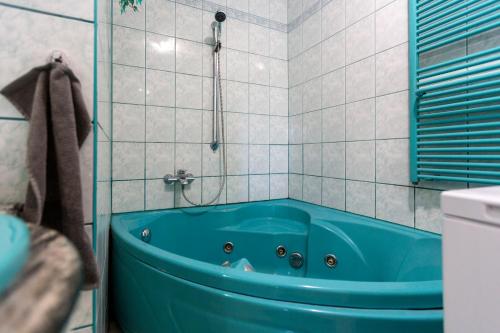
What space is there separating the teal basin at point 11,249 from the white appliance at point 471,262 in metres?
0.63

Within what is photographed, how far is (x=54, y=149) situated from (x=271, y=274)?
2.94ft

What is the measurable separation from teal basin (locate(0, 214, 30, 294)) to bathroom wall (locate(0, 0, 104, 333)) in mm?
346

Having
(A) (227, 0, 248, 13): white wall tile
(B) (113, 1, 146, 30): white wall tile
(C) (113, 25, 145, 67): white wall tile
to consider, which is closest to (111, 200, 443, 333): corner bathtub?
(C) (113, 25, 145, 67): white wall tile

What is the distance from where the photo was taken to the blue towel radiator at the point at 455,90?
95 cm

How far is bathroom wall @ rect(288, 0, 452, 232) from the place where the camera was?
126 cm

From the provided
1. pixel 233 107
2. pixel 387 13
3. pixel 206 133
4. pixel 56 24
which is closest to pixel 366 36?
pixel 387 13

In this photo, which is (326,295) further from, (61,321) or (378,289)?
(61,321)

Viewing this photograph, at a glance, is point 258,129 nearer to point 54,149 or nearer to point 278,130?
point 278,130

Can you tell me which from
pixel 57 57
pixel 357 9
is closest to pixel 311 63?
pixel 357 9

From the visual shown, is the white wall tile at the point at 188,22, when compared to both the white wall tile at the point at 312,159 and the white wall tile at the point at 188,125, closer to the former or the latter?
the white wall tile at the point at 188,125

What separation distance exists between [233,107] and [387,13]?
1053mm

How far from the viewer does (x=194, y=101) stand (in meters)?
1.73

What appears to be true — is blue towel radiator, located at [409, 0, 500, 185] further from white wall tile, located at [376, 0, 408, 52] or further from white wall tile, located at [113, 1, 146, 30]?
white wall tile, located at [113, 1, 146, 30]

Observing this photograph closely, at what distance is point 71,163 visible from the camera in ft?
1.57
